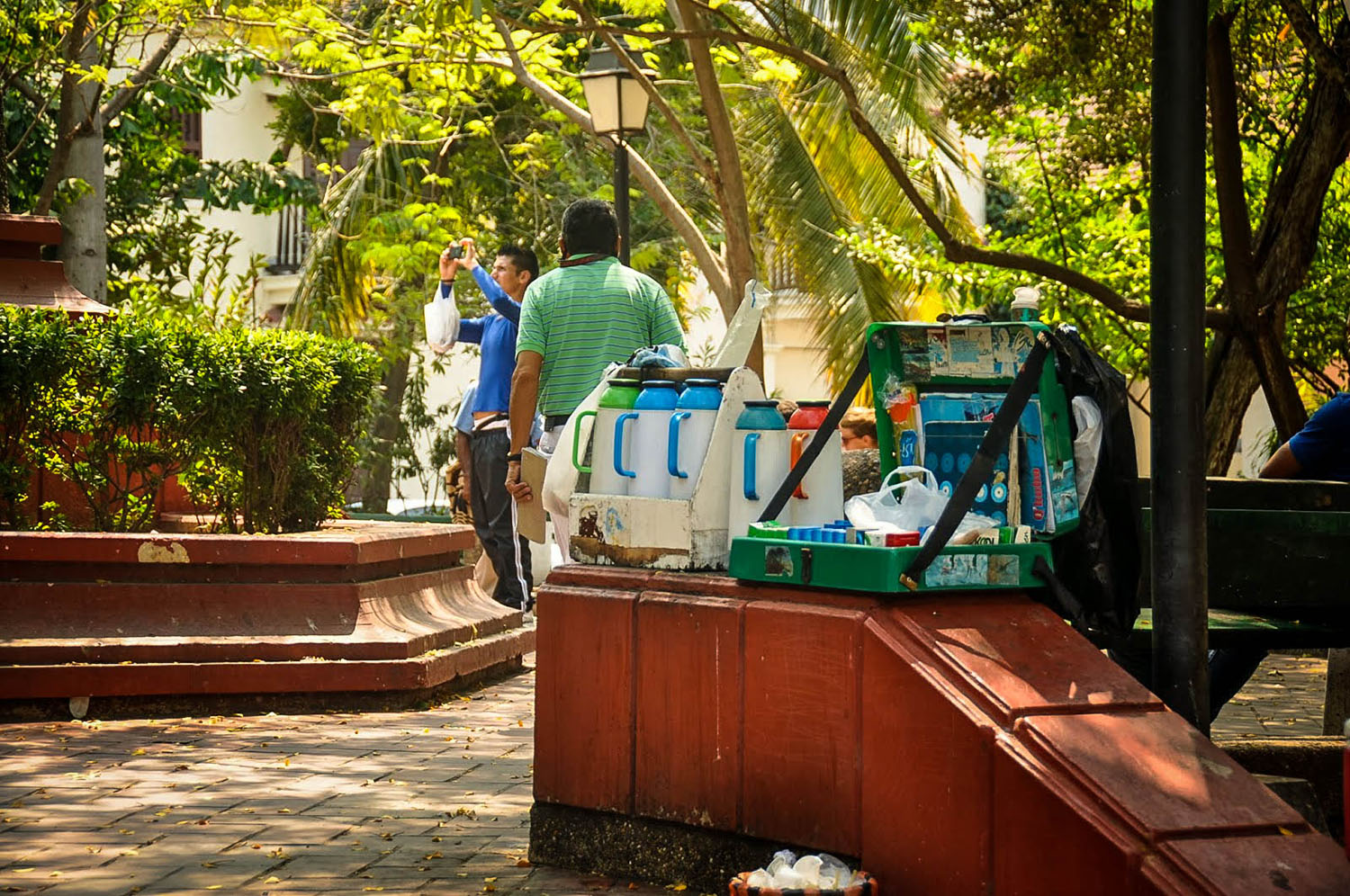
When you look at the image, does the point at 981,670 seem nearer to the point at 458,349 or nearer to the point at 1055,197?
the point at 1055,197

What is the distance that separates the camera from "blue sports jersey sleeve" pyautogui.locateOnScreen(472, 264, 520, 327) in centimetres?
977

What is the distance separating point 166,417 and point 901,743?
17.2 ft

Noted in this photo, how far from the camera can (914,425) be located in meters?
5.29

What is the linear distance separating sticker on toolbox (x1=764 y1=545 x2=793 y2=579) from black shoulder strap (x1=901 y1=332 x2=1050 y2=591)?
0.41m

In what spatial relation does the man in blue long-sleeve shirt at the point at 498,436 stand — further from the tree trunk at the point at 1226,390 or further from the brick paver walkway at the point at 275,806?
the tree trunk at the point at 1226,390

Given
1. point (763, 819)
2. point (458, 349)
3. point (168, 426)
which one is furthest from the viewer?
point (458, 349)

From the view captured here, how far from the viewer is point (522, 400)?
319 inches

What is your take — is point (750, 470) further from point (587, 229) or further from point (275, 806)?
point (587, 229)

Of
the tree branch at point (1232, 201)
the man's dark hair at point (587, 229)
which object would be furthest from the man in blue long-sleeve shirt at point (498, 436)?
the tree branch at point (1232, 201)

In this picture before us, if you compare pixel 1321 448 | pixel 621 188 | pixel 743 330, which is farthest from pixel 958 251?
pixel 743 330

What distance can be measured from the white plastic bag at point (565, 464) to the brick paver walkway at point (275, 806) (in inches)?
42.9

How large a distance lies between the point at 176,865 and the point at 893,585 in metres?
2.33

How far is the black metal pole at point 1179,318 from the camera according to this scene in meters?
4.46

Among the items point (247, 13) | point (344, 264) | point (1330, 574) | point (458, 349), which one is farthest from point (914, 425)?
point (458, 349)
